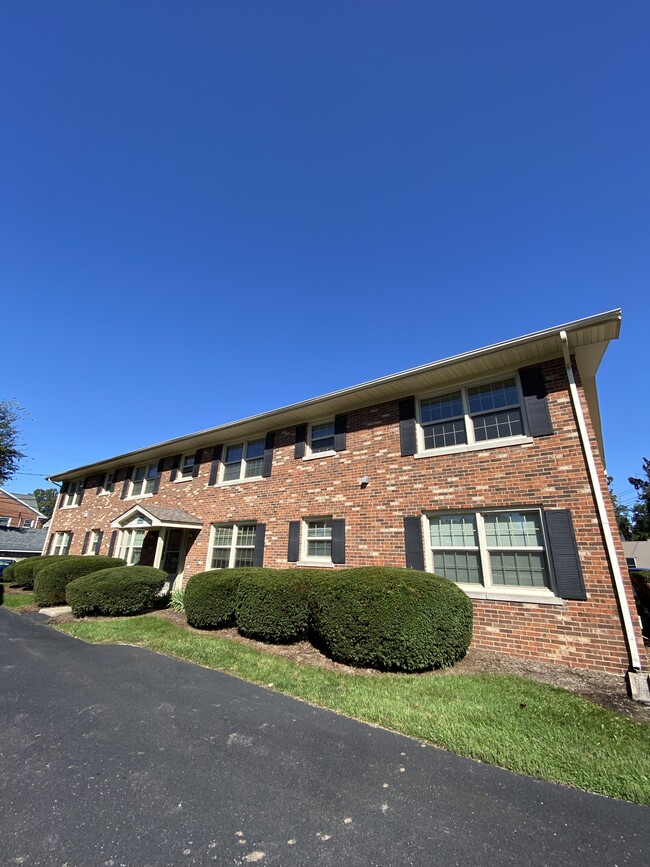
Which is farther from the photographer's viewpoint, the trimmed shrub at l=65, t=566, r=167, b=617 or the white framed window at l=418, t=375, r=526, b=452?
the trimmed shrub at l=65, t=566, r=167, b=617

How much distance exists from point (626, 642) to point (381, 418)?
6538 mm

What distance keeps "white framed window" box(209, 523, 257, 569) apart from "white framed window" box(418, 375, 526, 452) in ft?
20.7

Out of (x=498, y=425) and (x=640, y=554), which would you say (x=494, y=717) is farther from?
(x=640, y=554)

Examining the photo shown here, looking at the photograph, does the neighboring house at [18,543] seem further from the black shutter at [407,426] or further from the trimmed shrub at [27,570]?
the black shutter at [407,426]

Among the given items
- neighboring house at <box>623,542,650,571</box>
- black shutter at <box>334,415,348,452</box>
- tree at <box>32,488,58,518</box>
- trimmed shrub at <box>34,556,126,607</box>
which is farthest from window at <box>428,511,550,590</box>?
tree at <box>32,488,58,518</box>

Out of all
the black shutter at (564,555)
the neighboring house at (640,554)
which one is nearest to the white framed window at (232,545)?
the black shutter at (564,555)

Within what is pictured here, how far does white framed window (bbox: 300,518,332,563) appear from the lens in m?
10.3

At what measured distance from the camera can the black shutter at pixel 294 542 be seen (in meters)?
10.5

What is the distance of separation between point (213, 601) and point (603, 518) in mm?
8442

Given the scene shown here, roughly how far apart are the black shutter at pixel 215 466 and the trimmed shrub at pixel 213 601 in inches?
188

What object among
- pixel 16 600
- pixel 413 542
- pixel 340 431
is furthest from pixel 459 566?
pixel 16 600

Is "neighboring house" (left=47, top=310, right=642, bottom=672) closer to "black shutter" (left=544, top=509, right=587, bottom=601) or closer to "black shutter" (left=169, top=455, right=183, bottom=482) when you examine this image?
"black shutter" (left=544, top=509, right=587, bottom=601)

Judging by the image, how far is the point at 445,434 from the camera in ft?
30.1

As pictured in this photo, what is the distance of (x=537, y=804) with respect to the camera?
3.13m
